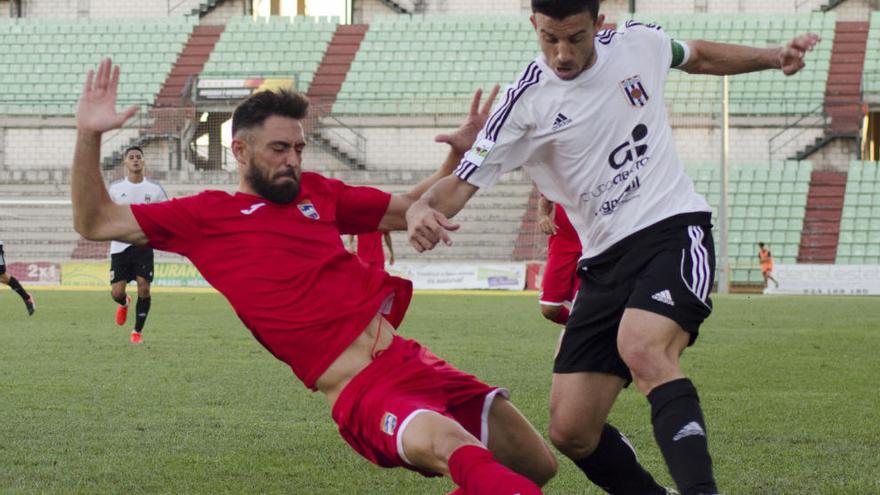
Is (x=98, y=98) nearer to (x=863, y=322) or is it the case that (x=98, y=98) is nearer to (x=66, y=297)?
(x=863, y=322)

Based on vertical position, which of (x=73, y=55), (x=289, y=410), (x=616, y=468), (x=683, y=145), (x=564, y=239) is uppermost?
(x=616, y=468)

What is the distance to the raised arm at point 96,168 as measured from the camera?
14.5 feet

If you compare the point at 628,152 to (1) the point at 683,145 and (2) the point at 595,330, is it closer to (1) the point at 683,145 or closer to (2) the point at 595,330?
(2) the point at 595,330

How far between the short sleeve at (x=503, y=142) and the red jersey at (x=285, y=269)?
51cm

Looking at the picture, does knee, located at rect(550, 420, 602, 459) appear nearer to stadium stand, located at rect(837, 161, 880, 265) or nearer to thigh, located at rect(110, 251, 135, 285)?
thigh, located at rect(110, 251, 135, 285)

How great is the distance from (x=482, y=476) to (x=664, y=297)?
47.5 inches

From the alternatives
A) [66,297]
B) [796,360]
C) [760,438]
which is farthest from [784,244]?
[760,438]

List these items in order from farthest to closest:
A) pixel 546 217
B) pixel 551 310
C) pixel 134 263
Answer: pixel 134 263 < pixel 551 310 < pixel 546 217

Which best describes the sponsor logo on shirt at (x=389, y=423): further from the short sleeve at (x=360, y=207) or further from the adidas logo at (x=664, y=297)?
the adidas logo at (x=664, y=297)

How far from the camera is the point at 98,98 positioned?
4488 mm

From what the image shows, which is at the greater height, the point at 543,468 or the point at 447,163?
the point at 447,163

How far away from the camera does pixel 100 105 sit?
4469 mm

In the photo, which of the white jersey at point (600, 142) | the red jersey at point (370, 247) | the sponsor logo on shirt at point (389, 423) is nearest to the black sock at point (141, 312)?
the red jersey at point (370, 247)

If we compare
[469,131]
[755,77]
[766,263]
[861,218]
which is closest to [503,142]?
[469,131]
